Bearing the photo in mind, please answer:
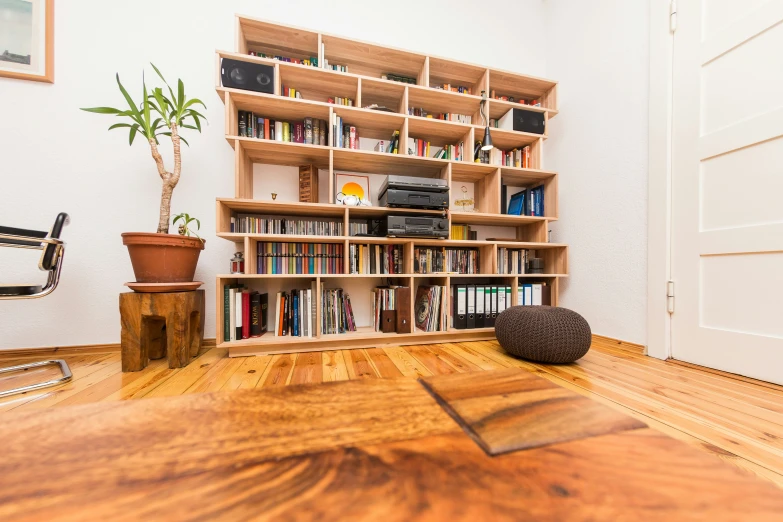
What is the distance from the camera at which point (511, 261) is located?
2266mm

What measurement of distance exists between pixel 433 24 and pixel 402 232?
1.86m

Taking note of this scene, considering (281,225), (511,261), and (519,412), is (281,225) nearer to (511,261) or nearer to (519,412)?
(511,261)

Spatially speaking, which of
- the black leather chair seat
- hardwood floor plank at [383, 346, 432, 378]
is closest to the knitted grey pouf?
hardwood floor plank at [383, 346, 432, 378]

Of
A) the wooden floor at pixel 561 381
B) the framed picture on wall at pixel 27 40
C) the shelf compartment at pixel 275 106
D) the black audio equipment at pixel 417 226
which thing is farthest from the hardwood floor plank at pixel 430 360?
the framed picture on wall at pixel 27 40

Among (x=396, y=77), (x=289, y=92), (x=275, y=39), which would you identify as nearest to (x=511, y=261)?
(x=396, y=77)

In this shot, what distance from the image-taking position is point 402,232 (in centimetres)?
186

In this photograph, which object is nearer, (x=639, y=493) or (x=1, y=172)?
(x=639, y=493)

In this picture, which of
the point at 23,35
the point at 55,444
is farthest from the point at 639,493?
the point at 23,35

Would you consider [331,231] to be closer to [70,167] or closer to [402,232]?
[402,232]

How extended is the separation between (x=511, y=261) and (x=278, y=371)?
182cm

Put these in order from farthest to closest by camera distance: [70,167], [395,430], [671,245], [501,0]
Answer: [501,0], [70,167], [671,245], [395,430]

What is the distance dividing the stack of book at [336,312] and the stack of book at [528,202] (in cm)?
148

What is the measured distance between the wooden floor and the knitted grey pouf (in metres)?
0.07

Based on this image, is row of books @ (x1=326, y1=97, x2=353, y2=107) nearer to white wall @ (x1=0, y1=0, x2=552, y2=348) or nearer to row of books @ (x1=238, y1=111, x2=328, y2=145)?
row of books @ (x1=238, y1=111, x2=328, y2=145)
